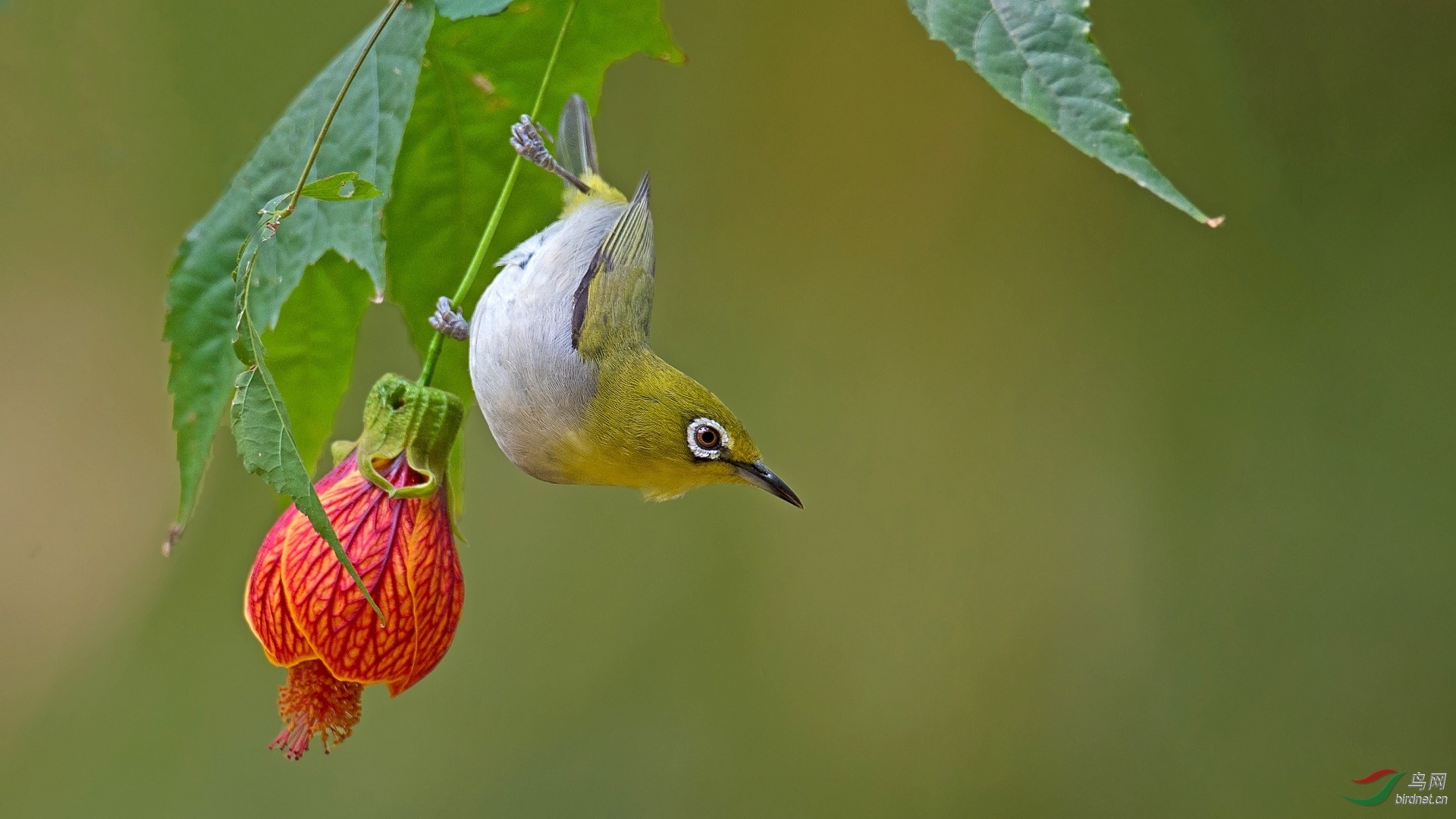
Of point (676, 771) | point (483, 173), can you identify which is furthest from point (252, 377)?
point (676, 771)

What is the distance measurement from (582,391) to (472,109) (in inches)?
13.5

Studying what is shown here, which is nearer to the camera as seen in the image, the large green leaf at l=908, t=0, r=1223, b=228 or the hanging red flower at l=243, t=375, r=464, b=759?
the large green leaf at l=908, t=0, r=1223, b=228

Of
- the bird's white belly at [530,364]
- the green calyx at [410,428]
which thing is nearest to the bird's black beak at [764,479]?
the bird's white belly at [530,364]

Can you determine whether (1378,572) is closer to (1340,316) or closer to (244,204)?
(1340,316)

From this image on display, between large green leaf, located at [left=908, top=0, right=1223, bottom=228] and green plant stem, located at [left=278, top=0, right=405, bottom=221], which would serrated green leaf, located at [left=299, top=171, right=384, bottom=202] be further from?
large green leaf, located at [left=908, top=0, right=1223, bottom=228]

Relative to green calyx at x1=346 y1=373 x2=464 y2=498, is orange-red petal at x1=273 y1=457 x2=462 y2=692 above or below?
below

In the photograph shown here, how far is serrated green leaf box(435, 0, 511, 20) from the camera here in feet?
3.12

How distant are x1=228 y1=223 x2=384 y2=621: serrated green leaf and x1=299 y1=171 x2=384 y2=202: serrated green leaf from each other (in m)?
0.06

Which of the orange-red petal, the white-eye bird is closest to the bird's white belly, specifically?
the white-eye bird

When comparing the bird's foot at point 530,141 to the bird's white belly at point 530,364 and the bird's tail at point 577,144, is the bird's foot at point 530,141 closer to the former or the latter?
the bird's white belly at point 530,364

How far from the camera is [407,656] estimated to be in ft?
3.32

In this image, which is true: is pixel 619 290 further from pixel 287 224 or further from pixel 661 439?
pixel 287 224

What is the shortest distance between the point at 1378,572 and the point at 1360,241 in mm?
1001

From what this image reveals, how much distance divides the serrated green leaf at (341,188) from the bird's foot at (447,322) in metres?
0.35
